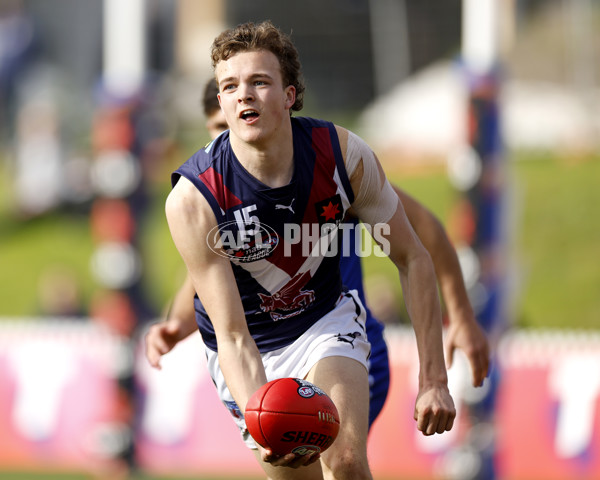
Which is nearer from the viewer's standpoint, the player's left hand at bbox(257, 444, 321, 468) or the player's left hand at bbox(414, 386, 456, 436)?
the player's left hand at bbox(257, 444, 321, 468)

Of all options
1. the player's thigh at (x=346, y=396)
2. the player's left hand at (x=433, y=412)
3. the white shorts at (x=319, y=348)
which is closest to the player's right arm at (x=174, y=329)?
the white shorts at (x=319, y=348)

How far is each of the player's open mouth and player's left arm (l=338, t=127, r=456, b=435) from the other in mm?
Result: 428

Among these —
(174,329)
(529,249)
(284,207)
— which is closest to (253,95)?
(284,207)

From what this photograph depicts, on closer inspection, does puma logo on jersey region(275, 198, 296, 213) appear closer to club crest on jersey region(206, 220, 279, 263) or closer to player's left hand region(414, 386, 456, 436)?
club crest on jersey region(206, 220, 279, 263)

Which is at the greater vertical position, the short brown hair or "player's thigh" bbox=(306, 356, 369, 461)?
the short brown hair

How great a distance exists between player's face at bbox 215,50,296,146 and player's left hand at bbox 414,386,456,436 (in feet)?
3.93

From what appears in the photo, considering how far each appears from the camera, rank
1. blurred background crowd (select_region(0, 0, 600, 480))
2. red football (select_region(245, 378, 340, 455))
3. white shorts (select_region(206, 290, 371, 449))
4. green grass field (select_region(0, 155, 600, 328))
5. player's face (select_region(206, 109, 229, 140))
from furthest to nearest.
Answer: green grass field (select_region(0, 155, 600, 328)), blurred background crowd (select_region(0, 0, 600, 480)), player's face (select_region(206, 109, 229, 140)), white shorts (select_region(206, 290, 371, 449)), red football (select_region(245, 378, 340, 455))

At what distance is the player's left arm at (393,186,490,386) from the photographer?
4867mm

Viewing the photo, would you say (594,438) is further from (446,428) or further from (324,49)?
(324,49)

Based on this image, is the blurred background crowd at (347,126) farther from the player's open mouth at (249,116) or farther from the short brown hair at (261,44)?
the player's open mouth at (249,116)

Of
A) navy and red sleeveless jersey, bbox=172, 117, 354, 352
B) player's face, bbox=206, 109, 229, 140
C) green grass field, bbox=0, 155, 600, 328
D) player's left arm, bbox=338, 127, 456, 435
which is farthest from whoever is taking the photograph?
green grass field, bbox=0, 155, 600, 328

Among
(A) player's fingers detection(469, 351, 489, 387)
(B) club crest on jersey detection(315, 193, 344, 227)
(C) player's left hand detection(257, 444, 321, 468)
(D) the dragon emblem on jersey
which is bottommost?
(C) player's left hand detection(257, 444, 321, 468)

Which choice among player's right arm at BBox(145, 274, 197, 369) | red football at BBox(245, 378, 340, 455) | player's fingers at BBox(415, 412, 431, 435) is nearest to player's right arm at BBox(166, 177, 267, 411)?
red football at BBox(245, 378, 340, 455)

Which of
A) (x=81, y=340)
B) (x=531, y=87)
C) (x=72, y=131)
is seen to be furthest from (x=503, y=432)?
(x=72, y=131)
